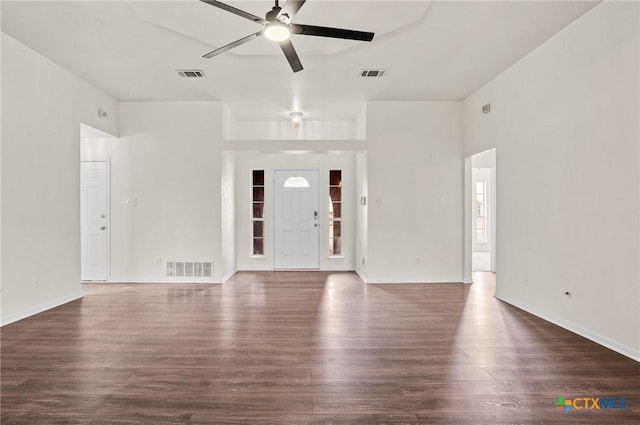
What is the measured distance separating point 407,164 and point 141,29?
414 cm

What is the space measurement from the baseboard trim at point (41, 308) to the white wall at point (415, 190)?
13.9 ft

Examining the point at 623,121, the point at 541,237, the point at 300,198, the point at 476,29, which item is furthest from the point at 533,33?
the point at 300,198

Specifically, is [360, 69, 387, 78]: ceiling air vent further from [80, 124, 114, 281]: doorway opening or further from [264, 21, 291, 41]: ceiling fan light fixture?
[80, 124, 114, 281]: doorway opening

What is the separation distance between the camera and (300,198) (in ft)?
23.6

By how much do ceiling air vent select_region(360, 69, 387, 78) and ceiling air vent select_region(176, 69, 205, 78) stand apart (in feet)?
7.00

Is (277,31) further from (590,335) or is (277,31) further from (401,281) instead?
(401,281)

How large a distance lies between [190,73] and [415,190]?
383 centimetres

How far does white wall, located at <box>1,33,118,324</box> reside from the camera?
12.1 ft

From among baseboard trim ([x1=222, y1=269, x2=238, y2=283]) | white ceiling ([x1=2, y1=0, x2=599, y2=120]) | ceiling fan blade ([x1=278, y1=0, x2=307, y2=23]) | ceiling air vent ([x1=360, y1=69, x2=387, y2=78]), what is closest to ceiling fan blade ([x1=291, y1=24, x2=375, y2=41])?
ceiling fan blade ([x1=278, y1=0, x2=307, y2=23])

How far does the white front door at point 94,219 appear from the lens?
231 inches

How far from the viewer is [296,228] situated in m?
7.19

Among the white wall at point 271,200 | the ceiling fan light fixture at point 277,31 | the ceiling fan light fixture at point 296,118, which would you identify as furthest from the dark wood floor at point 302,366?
the ceiling fan light fixture at point 296,118

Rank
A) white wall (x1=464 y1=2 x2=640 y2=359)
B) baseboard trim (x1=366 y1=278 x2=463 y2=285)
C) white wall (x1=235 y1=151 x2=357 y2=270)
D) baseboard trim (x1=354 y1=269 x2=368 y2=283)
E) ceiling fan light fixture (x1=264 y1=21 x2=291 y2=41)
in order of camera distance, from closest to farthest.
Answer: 1. ceiling fan light fixture (x1=264 y1=21 x2=291 y2=41)
2. white wall (x1=464 y1=2 x2=640 y2=359)
3. baseboard trim (x1=366 y1=278 x2=463 y2=285)
4. baseboard trim (x1=354 y1=269 x2=368 y2=283)
5. white wall (x1=235 y1=151 x2=357 y2=270)

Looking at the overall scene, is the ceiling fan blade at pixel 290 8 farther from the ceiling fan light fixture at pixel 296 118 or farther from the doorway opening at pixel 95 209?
the doorway opening at pixel 95 209
